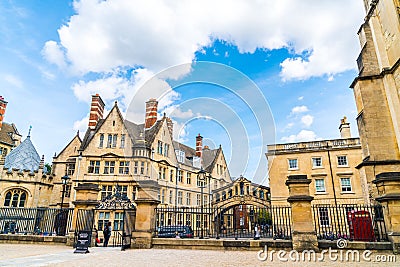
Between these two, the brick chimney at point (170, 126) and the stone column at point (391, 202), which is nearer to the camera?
the stone column at point (391, 202)

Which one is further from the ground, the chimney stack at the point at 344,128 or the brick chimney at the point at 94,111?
the brick chimney at the point at 94,111

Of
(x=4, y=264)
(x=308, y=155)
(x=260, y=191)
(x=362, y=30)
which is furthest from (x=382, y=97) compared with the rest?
(x=260, y=191)

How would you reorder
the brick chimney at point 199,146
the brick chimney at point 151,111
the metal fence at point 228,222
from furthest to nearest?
the brick chimney at point 199,146
the brick chimney at point 151,111
the metal fence at point 228,222

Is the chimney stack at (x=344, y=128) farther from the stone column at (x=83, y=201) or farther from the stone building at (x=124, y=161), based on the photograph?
the stone column at (x=83, y=201)

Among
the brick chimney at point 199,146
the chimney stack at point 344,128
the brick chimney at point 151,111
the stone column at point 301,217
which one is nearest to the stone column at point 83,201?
the stone column at point 301,217

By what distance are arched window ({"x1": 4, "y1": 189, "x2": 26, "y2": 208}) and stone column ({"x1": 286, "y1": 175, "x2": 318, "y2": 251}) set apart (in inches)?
1128

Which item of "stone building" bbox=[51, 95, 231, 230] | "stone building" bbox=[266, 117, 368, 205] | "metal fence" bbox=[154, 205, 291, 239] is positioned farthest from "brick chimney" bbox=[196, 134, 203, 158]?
"metal fence" bbox=[154, 205, 291, 239]

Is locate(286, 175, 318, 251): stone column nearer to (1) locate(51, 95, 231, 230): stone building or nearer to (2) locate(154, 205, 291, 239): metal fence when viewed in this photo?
(2) locate(154, 205, 291, 239): metal fence

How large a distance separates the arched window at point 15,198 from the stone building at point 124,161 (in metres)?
3.08

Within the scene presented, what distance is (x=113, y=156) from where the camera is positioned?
26938 millimetres

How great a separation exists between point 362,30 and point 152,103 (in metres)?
22.8

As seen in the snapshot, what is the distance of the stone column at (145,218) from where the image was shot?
11.1 metres

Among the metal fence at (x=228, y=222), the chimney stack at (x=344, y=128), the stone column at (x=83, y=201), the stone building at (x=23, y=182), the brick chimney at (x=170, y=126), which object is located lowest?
the metal fence at (x=228, y=222)

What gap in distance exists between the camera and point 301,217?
995cm
